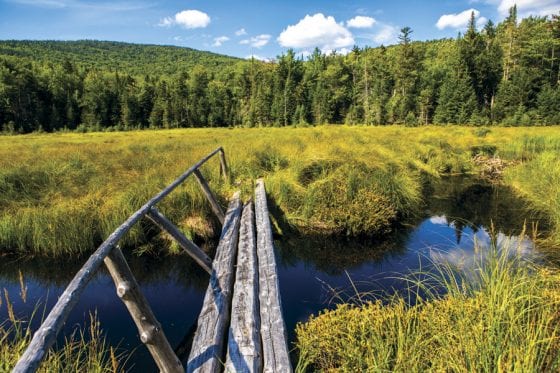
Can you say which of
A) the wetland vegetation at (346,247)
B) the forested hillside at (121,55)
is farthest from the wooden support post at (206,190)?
the forested hillside at (121,55)

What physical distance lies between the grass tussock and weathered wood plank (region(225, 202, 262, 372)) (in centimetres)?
52

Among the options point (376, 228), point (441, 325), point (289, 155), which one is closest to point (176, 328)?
point (441, 325)

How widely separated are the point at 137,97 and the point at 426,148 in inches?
2400

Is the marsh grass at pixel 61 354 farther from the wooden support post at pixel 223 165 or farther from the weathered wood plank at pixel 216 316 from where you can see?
the wooden support post at pixel 223 165

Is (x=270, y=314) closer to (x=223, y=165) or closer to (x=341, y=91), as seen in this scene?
(x=223, y=165)

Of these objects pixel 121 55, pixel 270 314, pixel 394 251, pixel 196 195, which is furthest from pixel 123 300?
pixel 121 55

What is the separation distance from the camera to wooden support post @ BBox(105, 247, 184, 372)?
2314mm

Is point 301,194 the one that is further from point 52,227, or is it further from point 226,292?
point 52,227

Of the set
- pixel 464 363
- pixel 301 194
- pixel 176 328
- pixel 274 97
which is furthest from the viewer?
pixel 274 97

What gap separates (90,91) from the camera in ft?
205

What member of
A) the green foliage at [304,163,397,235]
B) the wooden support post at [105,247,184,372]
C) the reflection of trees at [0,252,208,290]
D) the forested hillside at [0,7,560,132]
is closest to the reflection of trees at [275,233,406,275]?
the green foliage at [304,163,397,235]

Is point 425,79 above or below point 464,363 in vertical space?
above

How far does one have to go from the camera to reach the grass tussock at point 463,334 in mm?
2271

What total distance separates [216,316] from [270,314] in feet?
2.17
